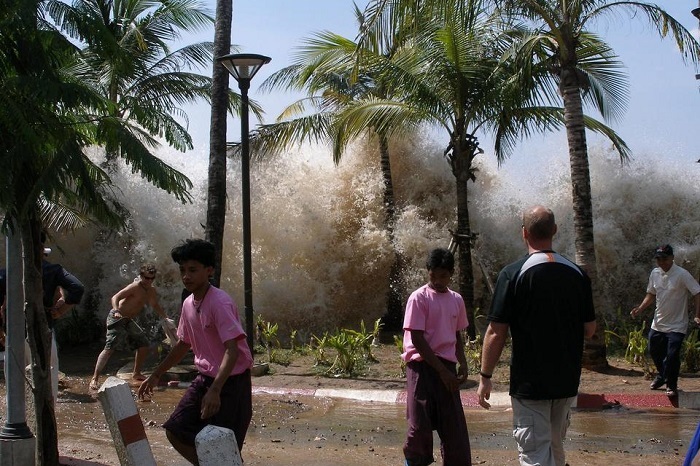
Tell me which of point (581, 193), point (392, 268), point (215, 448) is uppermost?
point (581, 193)

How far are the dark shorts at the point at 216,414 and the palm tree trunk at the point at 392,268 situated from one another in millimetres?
12842

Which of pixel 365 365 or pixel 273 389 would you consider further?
pixel 365 365

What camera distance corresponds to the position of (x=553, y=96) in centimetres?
1355

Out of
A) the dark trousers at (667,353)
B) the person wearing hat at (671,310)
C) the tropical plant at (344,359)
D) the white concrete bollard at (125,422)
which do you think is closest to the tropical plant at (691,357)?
the dark trousers at (667,353)

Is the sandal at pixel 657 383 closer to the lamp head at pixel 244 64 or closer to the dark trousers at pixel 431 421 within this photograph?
the dark trousers at pixel 431 421

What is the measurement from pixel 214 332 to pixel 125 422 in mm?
699

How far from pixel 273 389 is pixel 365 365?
1726 millimetres

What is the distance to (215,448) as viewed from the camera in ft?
13.4

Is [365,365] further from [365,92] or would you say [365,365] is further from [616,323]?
[365,92]

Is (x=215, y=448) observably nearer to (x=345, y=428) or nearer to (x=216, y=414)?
(x=216, y=414)

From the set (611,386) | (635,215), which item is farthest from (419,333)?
(635,215)

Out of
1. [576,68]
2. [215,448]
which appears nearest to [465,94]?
[576,68]

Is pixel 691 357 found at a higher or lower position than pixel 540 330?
lower

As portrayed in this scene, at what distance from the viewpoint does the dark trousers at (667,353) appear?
9828 mm
